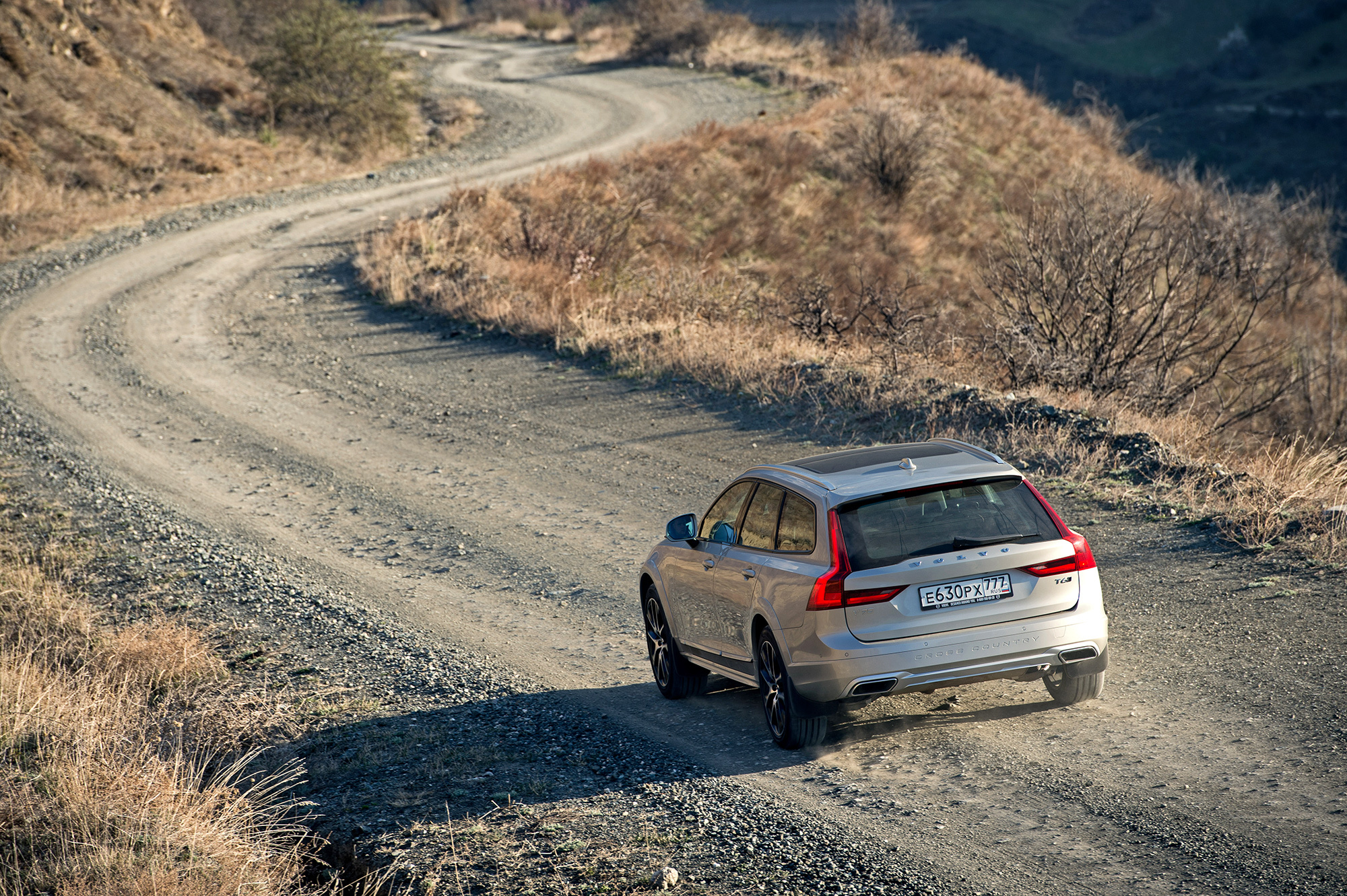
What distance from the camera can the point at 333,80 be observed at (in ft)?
114

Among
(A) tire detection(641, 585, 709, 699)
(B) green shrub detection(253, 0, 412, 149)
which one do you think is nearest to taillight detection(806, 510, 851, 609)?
(A) tire detection(641, 585, 709, 699)

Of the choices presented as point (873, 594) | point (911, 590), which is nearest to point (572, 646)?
point (873, 594)

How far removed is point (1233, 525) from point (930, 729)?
4313mm

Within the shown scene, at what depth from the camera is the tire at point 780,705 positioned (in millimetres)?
6117

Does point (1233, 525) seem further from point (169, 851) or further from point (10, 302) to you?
point (10, 302)

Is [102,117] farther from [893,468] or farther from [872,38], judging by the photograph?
[893,468]

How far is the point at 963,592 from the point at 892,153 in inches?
1065

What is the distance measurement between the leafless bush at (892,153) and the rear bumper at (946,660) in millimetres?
26592

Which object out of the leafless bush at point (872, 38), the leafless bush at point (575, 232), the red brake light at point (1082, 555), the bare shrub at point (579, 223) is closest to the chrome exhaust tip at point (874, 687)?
the red brake light at point (1082, 555)

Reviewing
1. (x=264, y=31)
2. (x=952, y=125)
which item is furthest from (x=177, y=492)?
(x=264, y=31)

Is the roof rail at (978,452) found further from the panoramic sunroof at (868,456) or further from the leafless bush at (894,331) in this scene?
the leafless bush at (894,331)

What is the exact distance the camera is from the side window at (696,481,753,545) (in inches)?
267

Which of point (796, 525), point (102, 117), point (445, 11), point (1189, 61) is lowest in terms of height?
point (796, 525)

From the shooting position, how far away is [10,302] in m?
21.7
